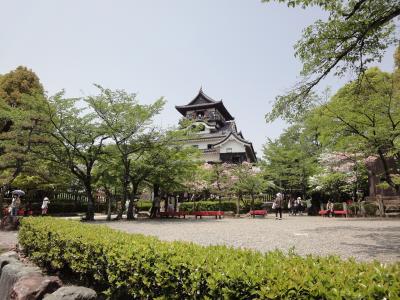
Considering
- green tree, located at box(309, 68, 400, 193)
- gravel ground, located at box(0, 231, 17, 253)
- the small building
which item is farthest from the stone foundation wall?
the small building

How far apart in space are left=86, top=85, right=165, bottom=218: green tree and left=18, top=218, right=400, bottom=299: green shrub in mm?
15030

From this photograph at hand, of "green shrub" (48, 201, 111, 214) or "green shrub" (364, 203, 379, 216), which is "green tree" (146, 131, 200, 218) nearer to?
"green shrub" (48, 201, 111, 214)

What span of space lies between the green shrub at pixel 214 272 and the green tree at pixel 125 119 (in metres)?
15.0

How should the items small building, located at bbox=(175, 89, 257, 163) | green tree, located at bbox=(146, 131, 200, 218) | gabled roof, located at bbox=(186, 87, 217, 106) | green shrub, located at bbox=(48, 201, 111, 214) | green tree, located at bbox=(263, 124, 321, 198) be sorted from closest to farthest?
green tree, located at bbox=(146, 131, 200, 218), green shrub, located at bbox=(48, 201, 111, 214), green tree, located at bbox=(263, 124, 321, 198), small building, located at bbox=(175, 89, 257, 163), gabled roof, located at bbox=(186, 87, 217, 106)

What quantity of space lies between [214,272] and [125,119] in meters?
18.6

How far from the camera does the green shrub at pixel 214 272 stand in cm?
273

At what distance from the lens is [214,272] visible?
338 centimetres

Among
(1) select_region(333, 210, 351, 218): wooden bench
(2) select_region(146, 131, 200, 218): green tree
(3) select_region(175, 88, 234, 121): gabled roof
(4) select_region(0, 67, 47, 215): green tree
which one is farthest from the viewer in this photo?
(3) select_region(175, 88, 234, 121): gabled roof

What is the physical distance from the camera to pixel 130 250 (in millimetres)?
4715

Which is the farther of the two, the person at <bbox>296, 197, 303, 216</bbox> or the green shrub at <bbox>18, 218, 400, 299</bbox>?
the person at <bbox>296, 197, 303, 216</bbox>

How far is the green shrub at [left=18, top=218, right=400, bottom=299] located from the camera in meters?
2.73

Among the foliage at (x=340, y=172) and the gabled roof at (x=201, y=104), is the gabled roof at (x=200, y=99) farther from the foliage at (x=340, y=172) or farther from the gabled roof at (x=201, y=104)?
the foliage at (x=340, y=172)

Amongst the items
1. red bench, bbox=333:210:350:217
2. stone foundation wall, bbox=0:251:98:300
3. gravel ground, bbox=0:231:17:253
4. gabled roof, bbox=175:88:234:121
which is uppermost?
gabled roof, bbox=175:88:234:121

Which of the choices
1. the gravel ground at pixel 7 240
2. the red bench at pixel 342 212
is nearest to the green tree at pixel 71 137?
A: the gravel ground at pixel 7 240
